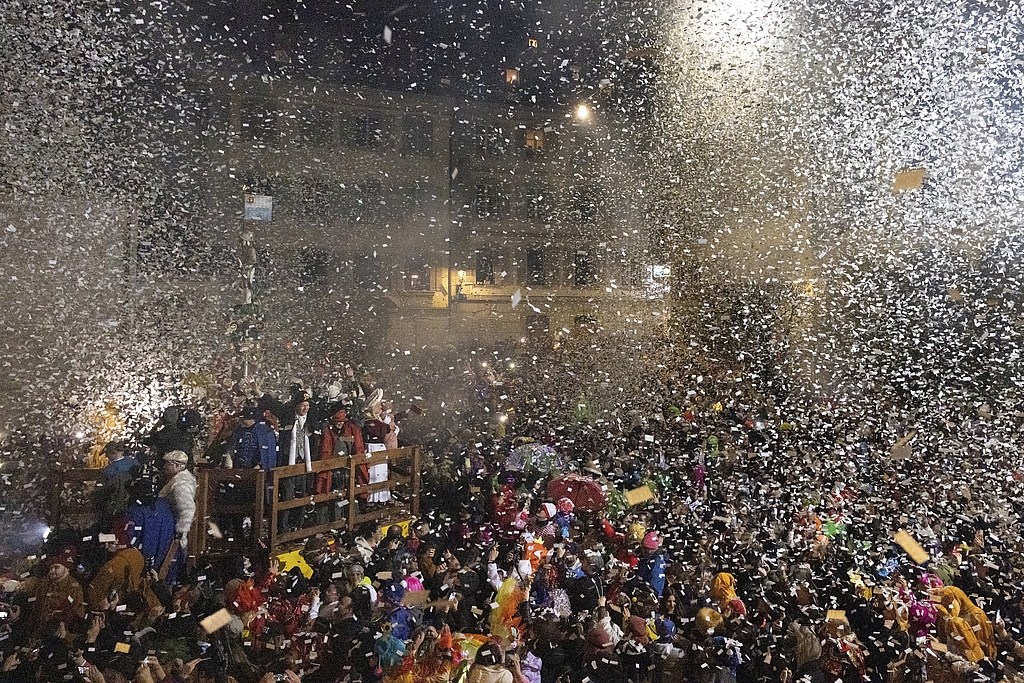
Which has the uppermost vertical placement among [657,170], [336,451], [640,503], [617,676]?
[657,170]

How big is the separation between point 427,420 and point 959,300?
0.94 metres


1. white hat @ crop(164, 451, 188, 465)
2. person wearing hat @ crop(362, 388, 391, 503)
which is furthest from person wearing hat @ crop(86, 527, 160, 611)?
person wearing hat @ crop(362, 388, 391, 503)

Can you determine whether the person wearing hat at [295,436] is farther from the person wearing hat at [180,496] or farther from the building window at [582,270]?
the building window at [582,270]

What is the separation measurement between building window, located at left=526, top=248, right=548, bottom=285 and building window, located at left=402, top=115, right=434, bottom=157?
0.22 m

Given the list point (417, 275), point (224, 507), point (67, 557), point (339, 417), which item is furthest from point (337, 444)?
point (67, 557)

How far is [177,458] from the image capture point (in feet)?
2.84

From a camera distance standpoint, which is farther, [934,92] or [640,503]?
[934,92]

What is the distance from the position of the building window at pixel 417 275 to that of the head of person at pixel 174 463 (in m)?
0.40

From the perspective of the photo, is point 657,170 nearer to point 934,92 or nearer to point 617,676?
point 934,92

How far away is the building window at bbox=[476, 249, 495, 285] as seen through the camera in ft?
3.06

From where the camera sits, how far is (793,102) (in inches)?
40.9

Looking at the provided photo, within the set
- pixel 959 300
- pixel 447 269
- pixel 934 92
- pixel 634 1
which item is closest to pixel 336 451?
pixel 447 269

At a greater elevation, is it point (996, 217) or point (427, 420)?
point (996, 217)

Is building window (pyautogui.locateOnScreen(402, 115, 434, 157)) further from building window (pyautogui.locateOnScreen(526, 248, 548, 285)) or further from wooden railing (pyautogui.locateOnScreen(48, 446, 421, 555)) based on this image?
wooden railing (pyautogui.locateOnScreen(48, 446, 421, 555))
